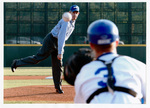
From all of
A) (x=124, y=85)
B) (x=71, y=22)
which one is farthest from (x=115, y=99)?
(x=71, y=22)

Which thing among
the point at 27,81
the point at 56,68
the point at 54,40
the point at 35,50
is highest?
the point at 54,40

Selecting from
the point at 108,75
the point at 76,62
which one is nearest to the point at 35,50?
the point at 76,62

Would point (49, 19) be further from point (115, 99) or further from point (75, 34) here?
point (115, 99)

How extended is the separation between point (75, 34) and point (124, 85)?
40.5 feet

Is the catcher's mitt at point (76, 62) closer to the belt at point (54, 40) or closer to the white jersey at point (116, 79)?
the white jersey at point (116, 79)

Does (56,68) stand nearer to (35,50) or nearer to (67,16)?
(67,16)

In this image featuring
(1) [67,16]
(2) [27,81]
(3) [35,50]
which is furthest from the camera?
(3) [35,50]

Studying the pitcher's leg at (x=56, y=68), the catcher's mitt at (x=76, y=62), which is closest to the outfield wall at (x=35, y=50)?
the pitcher's leg at (x=56, y=68)

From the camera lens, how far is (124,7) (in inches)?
547

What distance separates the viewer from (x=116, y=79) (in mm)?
1729

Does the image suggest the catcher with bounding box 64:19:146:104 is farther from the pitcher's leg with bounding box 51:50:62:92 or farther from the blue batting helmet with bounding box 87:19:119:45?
the pitcher's leg with bounding box 51:50:62:92

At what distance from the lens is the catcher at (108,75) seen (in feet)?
5.67

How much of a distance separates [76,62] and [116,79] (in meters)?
0.35

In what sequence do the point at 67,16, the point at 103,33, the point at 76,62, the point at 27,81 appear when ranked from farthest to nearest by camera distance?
the point at 27,81 < the point at 67,16 < the point at 76,62 < the point at 103,33
